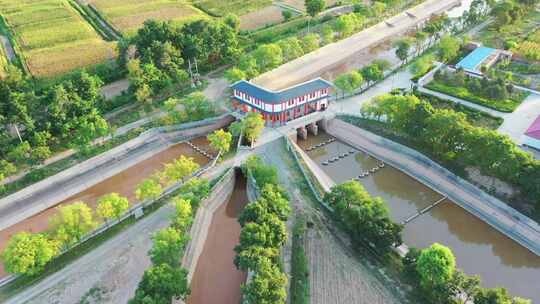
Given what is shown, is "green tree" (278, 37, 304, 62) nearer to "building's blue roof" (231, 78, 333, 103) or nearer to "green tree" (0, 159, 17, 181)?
"building's blue roof" (231, 78, 333, 103)

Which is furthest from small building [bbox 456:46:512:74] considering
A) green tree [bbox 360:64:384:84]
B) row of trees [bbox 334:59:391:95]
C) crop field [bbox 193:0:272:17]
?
crop field [bbox 193:0:272:17]

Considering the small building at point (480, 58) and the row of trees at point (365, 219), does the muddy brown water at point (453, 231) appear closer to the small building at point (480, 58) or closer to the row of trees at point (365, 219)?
the row of trees at point (365, 219)

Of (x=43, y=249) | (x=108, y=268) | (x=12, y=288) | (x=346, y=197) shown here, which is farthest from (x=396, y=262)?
(x=12, y=288)

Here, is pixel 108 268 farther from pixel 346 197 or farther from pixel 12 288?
pixel 346 197

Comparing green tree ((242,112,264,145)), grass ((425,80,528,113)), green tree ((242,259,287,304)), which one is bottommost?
green tree ((242,259,287,304))

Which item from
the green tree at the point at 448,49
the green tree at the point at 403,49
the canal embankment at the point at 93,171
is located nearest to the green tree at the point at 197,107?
the canal embankment at the point at 93,171

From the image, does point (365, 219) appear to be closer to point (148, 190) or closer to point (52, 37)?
point (148, 190)

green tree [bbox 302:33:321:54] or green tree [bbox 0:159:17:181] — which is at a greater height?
green tree [bbox 302:33:321:54]
